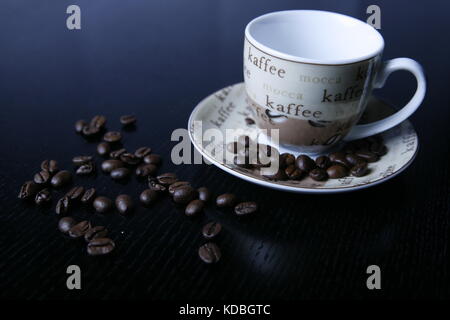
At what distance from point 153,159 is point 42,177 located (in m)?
0.24

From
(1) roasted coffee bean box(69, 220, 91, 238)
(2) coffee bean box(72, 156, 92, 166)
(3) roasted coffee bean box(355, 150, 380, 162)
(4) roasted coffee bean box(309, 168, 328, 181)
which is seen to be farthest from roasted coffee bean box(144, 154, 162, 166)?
(3) roasted coffee bean box(355, 150, 380, 162)


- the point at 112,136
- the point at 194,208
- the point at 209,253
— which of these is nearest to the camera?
the point at 209,253

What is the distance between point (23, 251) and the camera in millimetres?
909

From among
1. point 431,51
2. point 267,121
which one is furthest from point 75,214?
point 431,51

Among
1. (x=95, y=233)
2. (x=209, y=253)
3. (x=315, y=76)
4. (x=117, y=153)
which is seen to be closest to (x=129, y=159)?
(x=117, y=153)

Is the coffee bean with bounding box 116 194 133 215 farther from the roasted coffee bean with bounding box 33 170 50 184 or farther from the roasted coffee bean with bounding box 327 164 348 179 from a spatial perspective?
the roasted coffee bean with bounding box 327 164 348 179

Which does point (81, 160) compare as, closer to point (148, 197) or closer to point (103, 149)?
point (103, 149)

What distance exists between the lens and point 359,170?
3.48 ft

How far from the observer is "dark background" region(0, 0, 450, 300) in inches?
34.1

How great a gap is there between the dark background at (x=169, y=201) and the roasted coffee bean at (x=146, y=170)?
0.07 ft

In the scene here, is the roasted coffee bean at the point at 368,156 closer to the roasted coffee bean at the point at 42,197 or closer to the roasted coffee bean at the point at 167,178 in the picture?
the roasted coffee bean at the point at 167,178
